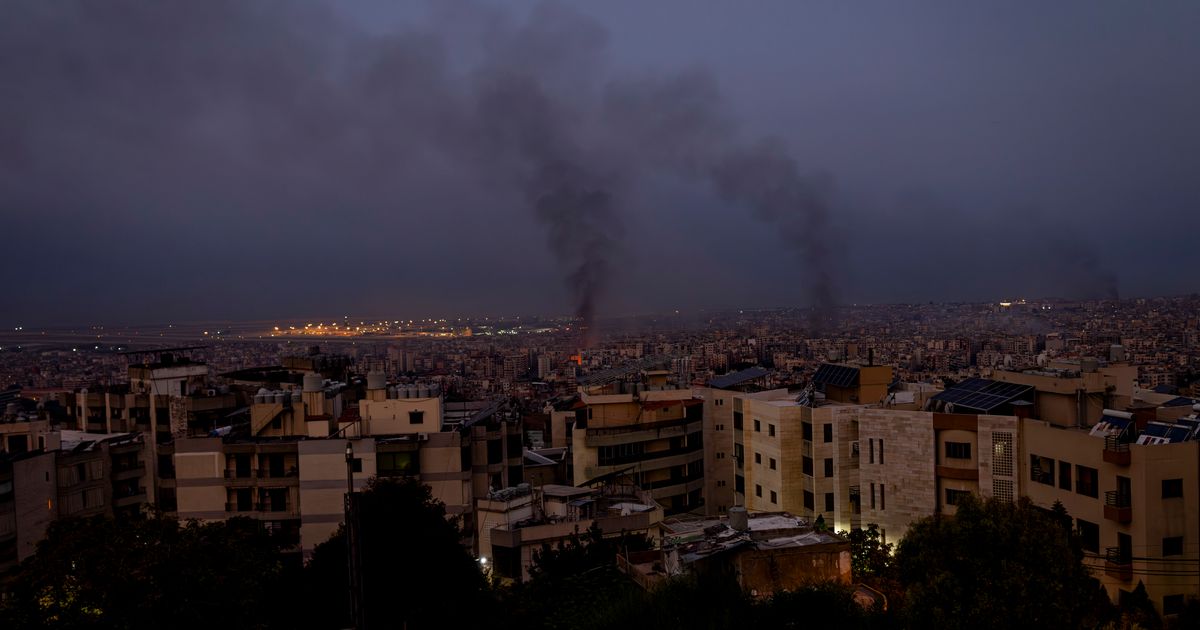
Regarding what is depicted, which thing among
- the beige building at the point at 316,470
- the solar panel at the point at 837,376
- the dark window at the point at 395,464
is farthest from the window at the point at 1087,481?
the dark window at the point at 395,464

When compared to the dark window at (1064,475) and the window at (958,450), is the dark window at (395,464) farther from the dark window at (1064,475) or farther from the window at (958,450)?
the dark window at (1064,475)

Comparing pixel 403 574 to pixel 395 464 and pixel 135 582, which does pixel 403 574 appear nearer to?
pixel 135 582

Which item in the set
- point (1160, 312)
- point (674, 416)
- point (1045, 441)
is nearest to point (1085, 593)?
point (1045, 441)

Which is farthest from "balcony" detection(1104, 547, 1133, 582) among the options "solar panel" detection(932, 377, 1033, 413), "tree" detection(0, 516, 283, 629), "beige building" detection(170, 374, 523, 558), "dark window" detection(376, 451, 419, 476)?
"dark window" detection(376, 451, 419, 476)

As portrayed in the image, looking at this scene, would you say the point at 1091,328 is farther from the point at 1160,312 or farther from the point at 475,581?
the point at 475,581

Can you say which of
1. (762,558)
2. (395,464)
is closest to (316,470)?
(395,464)

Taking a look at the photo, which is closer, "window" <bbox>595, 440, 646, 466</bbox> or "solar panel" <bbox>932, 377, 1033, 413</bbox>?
"solar panel" <bbox>932, 377, 1033, 413</bbox>

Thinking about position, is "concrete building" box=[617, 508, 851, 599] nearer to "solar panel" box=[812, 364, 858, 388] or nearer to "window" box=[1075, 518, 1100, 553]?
"window" box=[1075, 518, 1100, 553]
